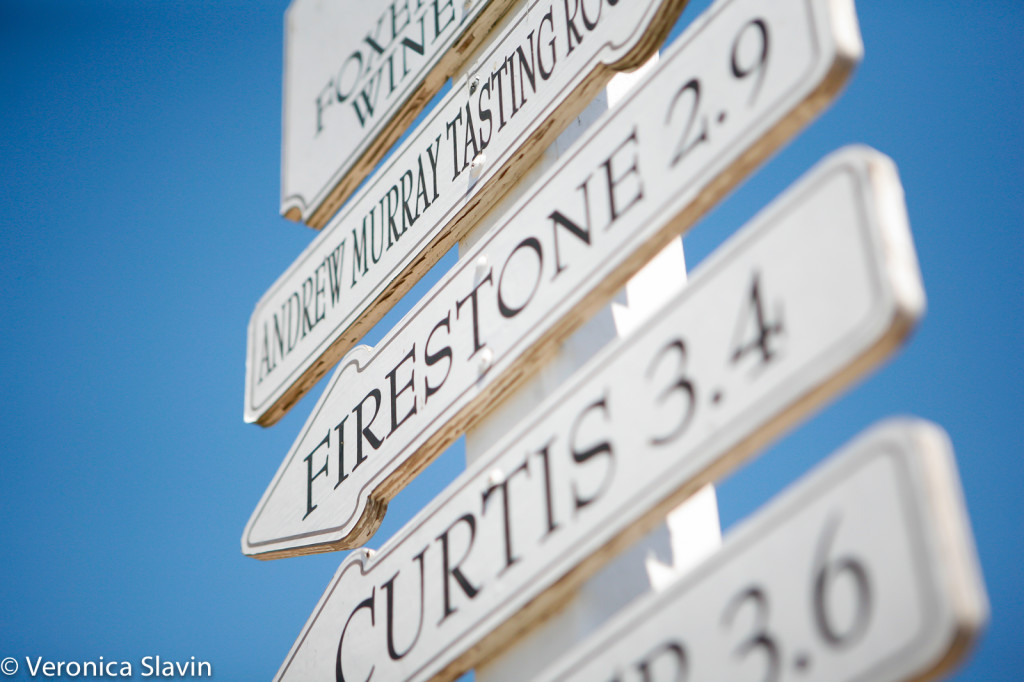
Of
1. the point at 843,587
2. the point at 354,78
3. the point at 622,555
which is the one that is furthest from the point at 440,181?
the point at 843,587

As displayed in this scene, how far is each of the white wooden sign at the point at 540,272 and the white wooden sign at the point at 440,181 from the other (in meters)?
0.13

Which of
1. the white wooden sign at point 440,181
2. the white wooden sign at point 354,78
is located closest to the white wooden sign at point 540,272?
the white wooden sign at point 440,181

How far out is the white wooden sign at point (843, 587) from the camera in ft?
2.21

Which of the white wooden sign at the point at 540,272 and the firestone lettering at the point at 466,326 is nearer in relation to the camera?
the white wooden sign at the point at 540,272

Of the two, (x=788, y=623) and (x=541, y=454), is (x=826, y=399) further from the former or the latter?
(x=541, y=454)

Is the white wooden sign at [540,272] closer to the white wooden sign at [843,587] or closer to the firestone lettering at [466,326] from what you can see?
the firestone lettering at [466,326]

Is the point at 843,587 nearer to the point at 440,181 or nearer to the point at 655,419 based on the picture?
the point at 655,419

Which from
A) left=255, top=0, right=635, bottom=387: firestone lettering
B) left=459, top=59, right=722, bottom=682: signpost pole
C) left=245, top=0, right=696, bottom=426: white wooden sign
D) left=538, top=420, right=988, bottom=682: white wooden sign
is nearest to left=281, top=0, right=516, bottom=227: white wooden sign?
left=255, top=0, right=635, bottom=387: firestone lettering

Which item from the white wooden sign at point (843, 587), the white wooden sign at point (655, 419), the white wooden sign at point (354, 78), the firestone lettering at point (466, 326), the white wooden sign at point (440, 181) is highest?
the white wooden sign at point (354, 78)

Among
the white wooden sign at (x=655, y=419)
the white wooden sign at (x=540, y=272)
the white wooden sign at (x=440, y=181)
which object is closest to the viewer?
A: the white wooden sign at (x=655, y=419)

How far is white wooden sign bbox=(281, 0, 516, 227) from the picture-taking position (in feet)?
5.41

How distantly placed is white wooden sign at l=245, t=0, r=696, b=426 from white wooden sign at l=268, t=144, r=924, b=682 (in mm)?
436

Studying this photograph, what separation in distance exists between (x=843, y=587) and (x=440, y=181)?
Result: 36.9 inches

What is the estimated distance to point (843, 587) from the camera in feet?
2.39
